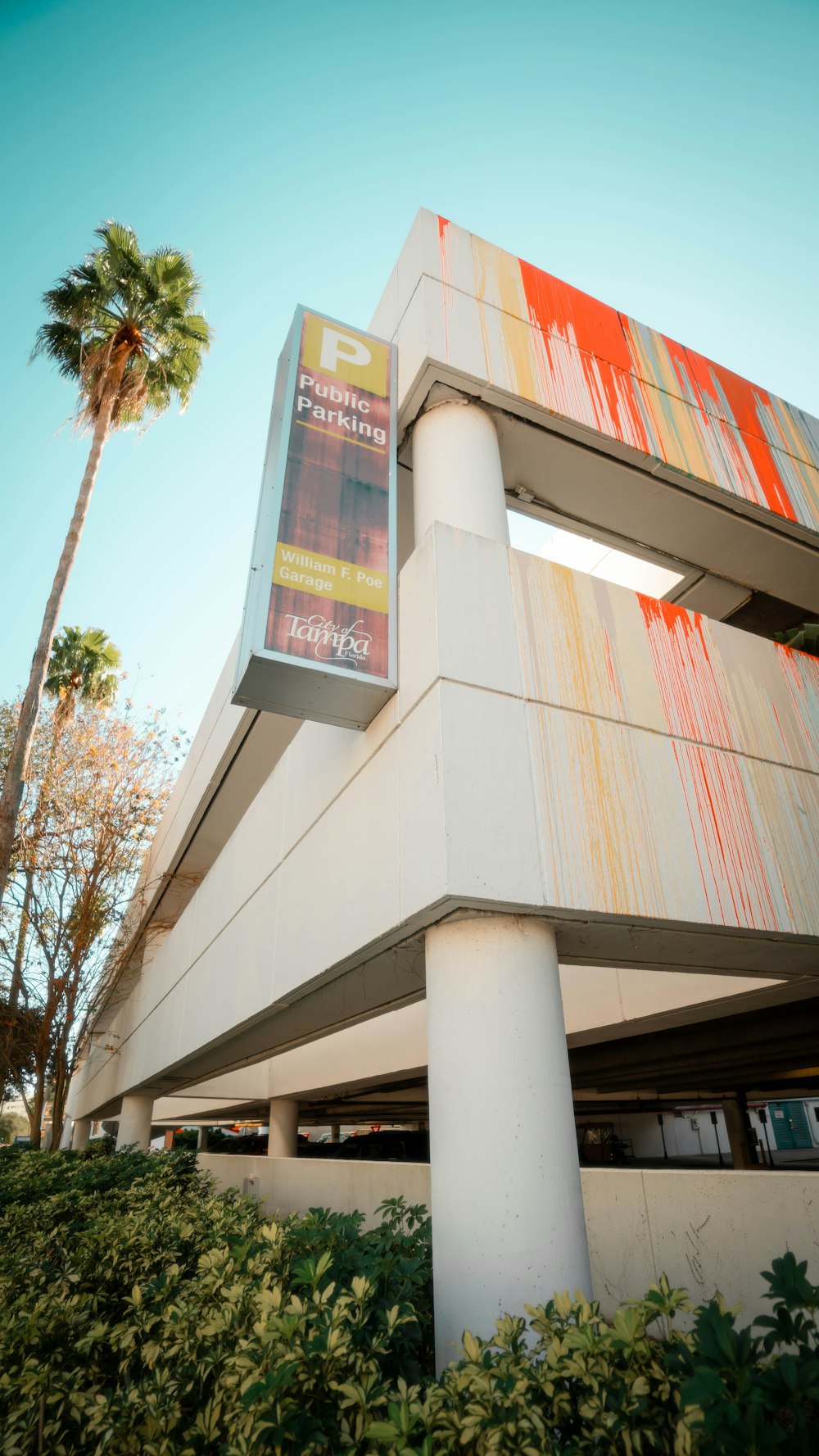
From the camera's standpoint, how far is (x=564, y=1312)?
2611 millimetres

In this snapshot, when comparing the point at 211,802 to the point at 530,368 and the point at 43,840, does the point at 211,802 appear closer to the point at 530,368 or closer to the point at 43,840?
the point at 43,840

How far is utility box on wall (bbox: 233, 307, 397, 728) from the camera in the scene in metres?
5.09

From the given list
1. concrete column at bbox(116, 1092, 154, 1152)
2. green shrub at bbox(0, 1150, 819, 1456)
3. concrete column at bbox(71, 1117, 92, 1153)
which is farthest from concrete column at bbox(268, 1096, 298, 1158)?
green shrub at bbox(0, 1150, 819, 1456)

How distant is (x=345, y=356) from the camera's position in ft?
21.4

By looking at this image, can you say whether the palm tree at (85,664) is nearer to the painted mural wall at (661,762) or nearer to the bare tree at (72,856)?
the bare tree at (72,856)

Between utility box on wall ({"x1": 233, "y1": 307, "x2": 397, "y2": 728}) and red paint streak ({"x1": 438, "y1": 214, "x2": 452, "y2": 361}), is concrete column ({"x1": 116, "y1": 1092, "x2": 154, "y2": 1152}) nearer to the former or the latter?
utility box on wall ({"x1": 233, "y1": 307, "x2": 397, "y2": 728})

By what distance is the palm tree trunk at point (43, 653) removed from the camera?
12914 mm

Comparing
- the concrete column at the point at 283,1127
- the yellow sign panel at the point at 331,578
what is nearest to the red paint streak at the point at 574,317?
the yellow sign panel at the point at 331,578

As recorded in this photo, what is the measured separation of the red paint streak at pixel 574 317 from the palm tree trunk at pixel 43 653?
10.7 meters

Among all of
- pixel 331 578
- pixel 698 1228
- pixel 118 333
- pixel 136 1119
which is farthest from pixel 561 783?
pixel 136 1119

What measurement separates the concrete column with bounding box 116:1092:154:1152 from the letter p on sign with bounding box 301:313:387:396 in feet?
63.3

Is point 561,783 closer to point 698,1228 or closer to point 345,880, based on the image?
point 345,880

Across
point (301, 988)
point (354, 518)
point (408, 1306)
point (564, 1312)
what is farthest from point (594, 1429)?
point (354, 518)

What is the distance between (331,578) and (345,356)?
2.48 metres
